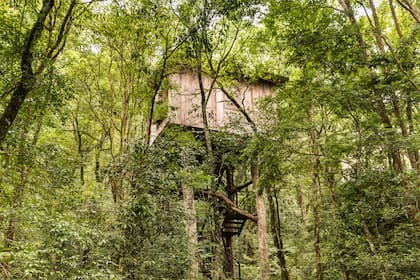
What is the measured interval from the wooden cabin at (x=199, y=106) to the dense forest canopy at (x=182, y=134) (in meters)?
0.14

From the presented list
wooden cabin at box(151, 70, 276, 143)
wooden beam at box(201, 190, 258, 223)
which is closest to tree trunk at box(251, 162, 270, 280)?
wooden beam at box(201, 190, 258, 223)

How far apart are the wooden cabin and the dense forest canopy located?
0.14m

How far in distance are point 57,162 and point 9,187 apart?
91 centimetres

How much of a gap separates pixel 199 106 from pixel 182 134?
102cm

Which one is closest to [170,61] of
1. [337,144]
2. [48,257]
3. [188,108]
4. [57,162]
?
[188,108]

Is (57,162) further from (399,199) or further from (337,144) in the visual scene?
(399,199)

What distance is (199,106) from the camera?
30.7ft

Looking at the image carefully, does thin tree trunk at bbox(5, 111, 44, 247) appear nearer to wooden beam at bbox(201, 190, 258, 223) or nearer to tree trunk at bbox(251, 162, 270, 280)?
wooden beam at bbox(201, 190, 258, 223)

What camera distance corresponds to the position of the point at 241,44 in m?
9.41

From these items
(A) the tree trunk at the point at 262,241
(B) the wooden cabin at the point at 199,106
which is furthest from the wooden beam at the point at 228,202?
(B) the wooden cabin at the point at 199,106

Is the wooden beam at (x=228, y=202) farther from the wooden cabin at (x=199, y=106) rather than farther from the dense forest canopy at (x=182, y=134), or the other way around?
the wooden cabin at (x=199, y=106)

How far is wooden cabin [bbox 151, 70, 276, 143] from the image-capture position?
9.45m

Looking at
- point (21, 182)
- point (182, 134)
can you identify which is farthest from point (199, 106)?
point (21, 182)

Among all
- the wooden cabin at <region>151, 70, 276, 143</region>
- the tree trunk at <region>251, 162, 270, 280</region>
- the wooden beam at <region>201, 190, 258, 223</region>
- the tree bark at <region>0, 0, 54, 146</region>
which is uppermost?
the wooden cabin at <region>151, 70, 276, 143</region>
